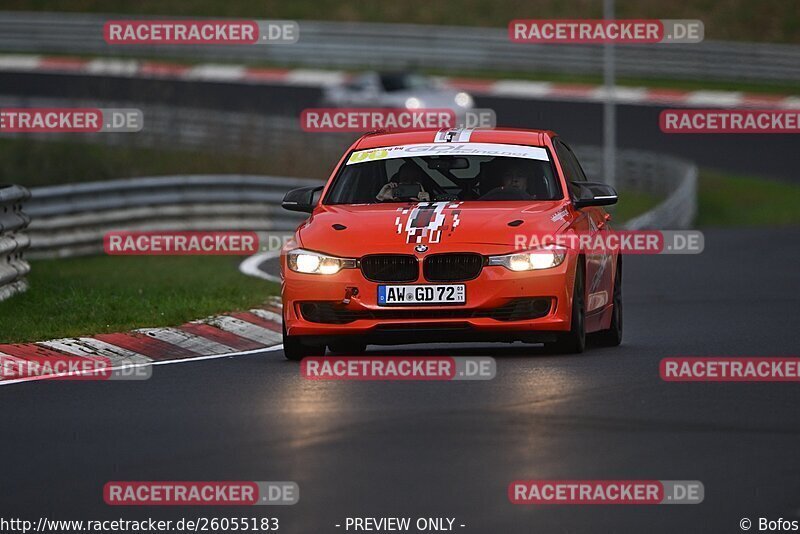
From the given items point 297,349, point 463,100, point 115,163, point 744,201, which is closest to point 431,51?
point 463,100

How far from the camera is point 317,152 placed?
3553cm

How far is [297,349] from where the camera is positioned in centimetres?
1256

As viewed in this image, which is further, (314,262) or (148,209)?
(148,209)

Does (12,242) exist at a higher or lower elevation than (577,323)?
higher

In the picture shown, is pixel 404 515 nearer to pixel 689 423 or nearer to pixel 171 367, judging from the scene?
pixel 689 423

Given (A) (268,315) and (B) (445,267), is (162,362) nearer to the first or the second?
(B) (445,267)

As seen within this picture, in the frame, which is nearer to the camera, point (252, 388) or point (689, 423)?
point (689, 423)

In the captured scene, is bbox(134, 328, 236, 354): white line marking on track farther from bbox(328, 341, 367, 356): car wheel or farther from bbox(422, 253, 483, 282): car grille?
bbox(422, 253, 483, 282): car grille

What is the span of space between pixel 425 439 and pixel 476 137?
5028mm

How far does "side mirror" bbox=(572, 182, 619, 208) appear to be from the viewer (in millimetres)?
13000

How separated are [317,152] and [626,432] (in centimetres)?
2658

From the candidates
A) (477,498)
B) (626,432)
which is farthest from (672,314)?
(477,498)

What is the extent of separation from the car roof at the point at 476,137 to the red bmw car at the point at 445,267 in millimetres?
434

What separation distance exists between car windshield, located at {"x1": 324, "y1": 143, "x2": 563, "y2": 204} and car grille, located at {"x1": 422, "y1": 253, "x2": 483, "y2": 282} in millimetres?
961
